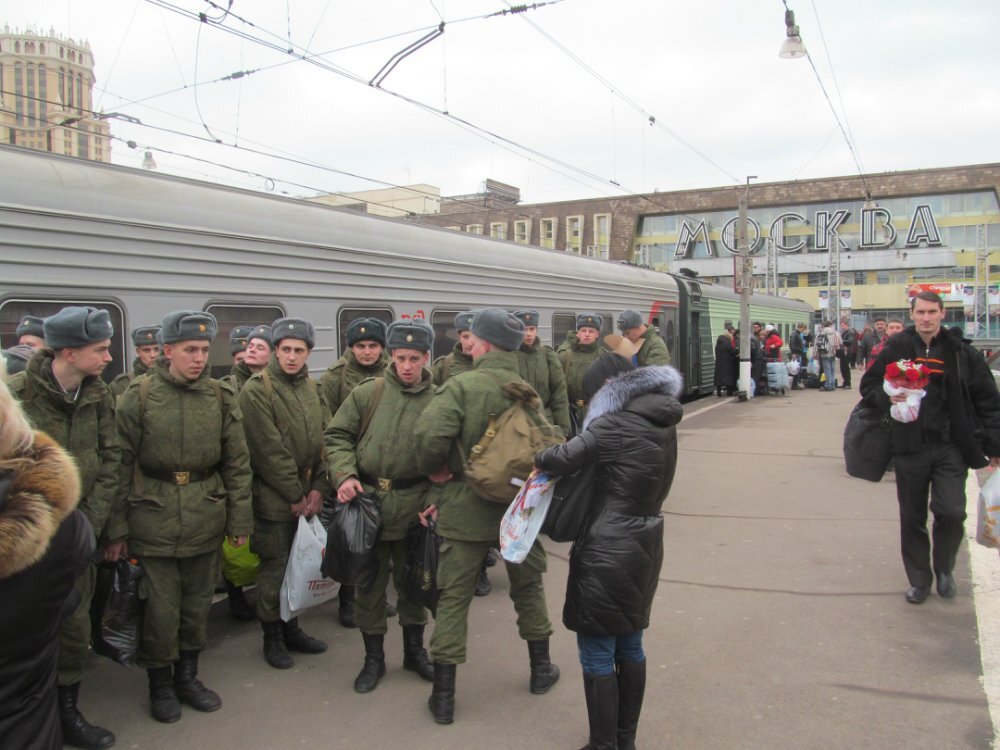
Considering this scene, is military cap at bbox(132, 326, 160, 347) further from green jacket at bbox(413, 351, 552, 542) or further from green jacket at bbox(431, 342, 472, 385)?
green jacket at bbox(413, 351, 552, 542)

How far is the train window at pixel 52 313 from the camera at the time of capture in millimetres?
4785

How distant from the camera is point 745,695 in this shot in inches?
154

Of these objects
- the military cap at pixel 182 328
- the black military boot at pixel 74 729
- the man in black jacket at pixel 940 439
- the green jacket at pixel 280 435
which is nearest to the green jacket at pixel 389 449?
the green jacket at pixel 280 435

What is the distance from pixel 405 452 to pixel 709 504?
4693mm

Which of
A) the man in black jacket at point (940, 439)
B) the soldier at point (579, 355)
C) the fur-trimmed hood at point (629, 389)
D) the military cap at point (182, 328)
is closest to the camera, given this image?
the fur-trimmed hood at point (629, 389)

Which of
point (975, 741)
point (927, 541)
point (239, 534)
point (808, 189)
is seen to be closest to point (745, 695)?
point (975, 741)

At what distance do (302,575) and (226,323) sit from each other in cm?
249

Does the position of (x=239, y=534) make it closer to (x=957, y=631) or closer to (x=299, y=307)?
(x=299, y=307)

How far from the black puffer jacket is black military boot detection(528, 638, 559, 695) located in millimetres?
876

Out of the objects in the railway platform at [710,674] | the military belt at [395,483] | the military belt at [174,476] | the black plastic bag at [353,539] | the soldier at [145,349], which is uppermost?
the soldier at [145,349]

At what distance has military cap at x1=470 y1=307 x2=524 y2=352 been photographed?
388 cm

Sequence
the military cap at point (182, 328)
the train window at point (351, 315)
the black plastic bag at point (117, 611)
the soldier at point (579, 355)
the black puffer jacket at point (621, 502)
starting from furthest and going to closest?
the soldier at point (579, 355)
the train window at point (351, 315)
the military cap at point (182, 328)
the black plastic bag at point (117, 611)
the black puffer jacket at point (621, 502)

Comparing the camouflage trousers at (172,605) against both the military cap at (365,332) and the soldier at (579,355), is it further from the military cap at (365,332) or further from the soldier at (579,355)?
the soldier at (579,355)

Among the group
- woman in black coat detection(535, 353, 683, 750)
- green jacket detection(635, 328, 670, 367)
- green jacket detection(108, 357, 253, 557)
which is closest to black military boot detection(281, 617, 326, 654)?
green jacket detection(108, 357, 253, 557)
